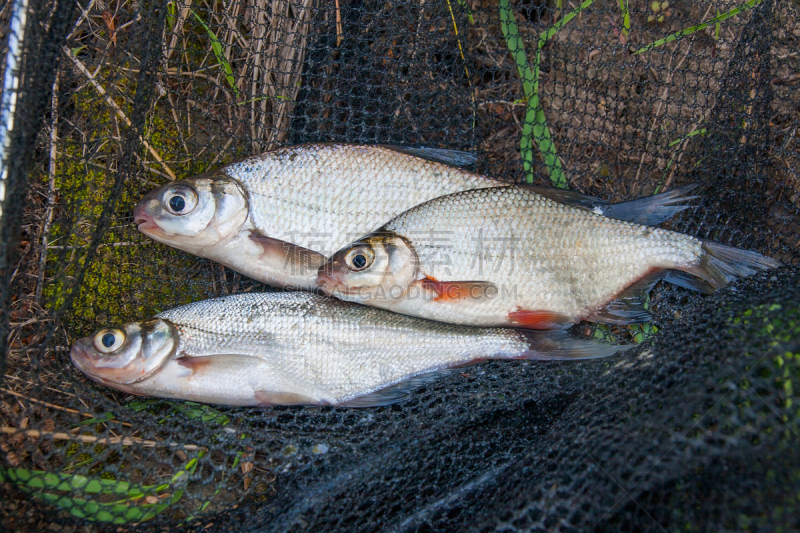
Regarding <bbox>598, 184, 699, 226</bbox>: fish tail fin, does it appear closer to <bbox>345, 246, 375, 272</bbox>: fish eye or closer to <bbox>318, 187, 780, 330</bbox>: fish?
<bbox>318, 187, 780, 330</bbox>: fish

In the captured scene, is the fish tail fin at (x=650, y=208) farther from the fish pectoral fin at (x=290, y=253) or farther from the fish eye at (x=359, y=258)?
the fish pectoral fin at (x=290, y=253)

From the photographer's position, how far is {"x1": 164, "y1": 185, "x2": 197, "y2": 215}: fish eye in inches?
95.5

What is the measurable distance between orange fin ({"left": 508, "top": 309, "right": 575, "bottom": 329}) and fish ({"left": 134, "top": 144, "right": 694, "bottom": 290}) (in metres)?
0.57

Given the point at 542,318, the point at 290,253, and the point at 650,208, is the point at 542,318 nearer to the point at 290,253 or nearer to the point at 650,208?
the point at 650,208

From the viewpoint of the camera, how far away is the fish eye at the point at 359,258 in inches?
91.1

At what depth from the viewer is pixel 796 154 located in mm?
2764

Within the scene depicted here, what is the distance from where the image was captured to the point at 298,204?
2475mm

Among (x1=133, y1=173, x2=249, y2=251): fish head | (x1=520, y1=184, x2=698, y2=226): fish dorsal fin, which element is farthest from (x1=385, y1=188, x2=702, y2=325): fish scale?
(x1=133, y1=173, x2=249, y2=251): fish head

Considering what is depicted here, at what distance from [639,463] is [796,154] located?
7.12ft

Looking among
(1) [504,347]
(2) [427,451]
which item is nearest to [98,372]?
(2) [427,451]

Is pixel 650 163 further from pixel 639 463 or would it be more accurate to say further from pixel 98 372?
pixel 98 372

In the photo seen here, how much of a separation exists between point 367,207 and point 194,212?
2.69ft

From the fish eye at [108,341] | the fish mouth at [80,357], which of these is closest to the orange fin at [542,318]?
the fish eye at [108,341]

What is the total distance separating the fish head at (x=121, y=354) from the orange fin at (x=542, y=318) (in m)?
1.61
